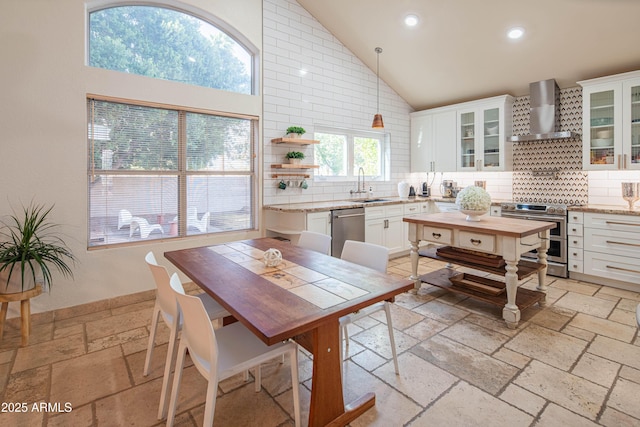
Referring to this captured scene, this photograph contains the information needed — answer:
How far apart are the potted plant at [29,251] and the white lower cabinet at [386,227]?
11.1ft

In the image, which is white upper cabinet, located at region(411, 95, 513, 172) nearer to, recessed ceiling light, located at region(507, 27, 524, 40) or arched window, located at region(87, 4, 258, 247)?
recessed ceiling light, located at region(507, 27, 524, 40)

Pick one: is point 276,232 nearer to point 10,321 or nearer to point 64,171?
point 64,171

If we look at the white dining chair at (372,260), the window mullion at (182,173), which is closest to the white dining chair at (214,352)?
the white dining chair at (372,260)

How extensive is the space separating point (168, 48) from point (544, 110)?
4.76 metres

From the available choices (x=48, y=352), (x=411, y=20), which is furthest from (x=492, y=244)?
(x=48, y=352)

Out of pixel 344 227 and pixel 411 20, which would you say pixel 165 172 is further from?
pixel 411 20

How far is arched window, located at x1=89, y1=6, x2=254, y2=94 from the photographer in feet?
10.9

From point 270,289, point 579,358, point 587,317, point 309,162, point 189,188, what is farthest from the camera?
point 309,162

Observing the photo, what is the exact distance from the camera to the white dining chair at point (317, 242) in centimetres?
273

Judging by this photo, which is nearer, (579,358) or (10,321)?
(579,358)

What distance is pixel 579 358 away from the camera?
93.0 inches

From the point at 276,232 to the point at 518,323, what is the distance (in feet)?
9.07

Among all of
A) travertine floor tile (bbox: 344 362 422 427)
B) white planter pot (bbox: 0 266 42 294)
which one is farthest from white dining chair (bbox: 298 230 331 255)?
white planter pot (bbox: 0 266 42 294)

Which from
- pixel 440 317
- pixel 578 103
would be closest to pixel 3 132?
pixel 440 317
